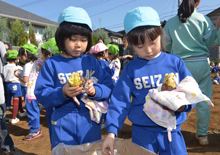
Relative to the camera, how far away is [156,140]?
1216 mm

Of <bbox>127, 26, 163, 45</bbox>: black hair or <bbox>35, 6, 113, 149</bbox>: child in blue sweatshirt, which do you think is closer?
<bbox>127, 26, 163, 45</bbox>: black hair

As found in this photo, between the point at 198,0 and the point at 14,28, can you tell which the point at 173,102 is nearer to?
the point at 198,0

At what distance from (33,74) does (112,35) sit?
3166 centimetres

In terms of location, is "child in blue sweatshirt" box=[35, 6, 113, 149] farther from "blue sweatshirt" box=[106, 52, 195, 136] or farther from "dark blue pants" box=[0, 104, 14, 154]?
"dark blue pants" box=[0, 104, 14, 154]

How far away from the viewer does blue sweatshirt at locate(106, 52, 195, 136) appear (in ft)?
3.99

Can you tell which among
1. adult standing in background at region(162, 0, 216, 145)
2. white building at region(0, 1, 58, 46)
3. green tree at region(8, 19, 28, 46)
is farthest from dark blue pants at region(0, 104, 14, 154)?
white building at region(0, 1, 58, 46)

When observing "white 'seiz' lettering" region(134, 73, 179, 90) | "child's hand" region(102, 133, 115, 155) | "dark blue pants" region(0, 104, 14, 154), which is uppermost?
"white 'seiz' lettering" region(134, 73, 179, 90)

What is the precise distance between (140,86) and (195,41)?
180 centimetres

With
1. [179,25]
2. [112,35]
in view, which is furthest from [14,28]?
[179,25]

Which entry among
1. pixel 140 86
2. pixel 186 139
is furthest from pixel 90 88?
pixel 186 139

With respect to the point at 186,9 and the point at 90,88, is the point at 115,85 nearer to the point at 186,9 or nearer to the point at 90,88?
the point at 90,88

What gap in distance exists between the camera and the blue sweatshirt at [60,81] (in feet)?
4.51

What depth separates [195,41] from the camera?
100 inches

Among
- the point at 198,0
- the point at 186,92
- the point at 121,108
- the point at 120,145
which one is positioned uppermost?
the point at 198,0
